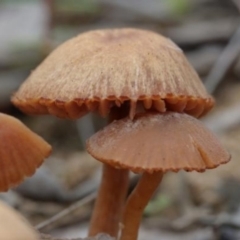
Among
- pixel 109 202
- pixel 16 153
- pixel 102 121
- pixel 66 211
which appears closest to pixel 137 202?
pixel 109 202

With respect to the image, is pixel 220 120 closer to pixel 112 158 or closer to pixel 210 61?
pixel 210 61

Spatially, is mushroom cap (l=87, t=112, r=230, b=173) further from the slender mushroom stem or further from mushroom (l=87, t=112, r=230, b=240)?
the slender mushroom stem

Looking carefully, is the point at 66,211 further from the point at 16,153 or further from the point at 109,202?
the point at 16,153

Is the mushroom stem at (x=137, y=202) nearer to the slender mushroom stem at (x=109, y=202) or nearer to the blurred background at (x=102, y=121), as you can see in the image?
the slender mushroom stem at (x=109, y=202)

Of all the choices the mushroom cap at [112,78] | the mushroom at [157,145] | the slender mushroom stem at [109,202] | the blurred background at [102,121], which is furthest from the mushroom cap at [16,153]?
the blurred background at [102,121]

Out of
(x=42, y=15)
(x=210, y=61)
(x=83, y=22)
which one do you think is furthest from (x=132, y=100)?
(x=83, y=22)
